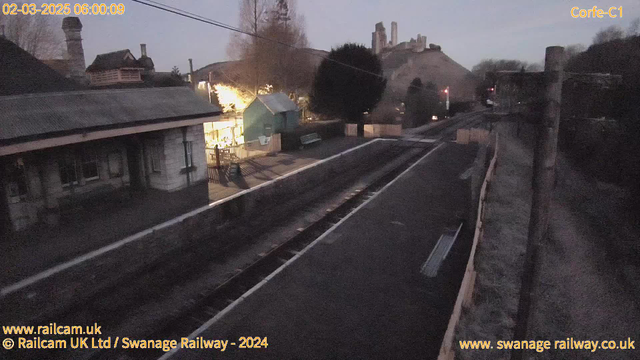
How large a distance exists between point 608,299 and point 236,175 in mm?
14113

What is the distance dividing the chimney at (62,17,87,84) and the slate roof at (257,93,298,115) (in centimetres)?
1033

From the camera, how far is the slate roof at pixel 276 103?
25.6 m

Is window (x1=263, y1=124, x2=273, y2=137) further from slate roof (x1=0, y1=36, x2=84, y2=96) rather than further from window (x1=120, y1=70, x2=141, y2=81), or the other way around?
slate roof (x1=0, y1=36, x2=84, y2=96)

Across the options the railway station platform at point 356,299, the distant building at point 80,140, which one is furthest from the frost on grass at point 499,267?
the distant building at point 80,140

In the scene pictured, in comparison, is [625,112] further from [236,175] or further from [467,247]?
[236,175]

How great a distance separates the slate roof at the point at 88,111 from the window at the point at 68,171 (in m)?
1.56

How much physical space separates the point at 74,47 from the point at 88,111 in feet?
36.2

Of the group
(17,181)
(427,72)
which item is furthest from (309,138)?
(427,72)

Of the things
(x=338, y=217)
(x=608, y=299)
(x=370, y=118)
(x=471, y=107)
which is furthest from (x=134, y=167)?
(x=471, y=107)

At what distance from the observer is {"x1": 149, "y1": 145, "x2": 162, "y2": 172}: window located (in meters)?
15.5

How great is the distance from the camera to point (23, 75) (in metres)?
15.7

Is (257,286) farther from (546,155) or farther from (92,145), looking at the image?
(92,145)

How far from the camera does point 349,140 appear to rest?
2903 cm

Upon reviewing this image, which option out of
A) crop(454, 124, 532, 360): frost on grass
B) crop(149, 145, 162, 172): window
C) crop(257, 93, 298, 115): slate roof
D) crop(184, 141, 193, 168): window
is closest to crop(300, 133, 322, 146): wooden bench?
crop(257, 93, 298, 115): slate roof
